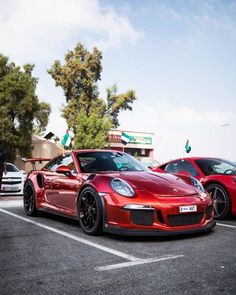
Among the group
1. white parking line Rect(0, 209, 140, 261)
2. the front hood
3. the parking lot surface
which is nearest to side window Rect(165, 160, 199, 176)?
the parking lot surface

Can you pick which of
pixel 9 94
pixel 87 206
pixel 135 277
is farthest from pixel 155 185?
pixel 9 94

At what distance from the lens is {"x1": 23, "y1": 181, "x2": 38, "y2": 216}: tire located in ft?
24.6

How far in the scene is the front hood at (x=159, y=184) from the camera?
5188 millimetres

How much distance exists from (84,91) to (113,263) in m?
42.2

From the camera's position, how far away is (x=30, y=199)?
25.1 ft

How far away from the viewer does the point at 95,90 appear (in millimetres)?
45875

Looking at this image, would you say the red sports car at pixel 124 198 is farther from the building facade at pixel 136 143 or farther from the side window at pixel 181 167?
the building facade at pixel 136 143

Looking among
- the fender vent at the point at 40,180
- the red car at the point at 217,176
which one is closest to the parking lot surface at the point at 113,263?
the red car at the point at 217,176

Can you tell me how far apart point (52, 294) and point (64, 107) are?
42992 millimetres

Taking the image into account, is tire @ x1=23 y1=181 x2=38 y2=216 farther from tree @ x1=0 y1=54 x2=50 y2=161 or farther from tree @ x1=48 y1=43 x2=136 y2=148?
tree @ x1=48 y1=43 x2=136 y2=148

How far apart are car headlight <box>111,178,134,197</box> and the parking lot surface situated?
2.01 feet

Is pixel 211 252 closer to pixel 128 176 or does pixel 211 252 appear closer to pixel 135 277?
pixel 135 277

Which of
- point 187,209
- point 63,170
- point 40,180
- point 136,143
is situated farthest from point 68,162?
point 136,143

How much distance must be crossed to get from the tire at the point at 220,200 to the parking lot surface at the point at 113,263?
94cm
